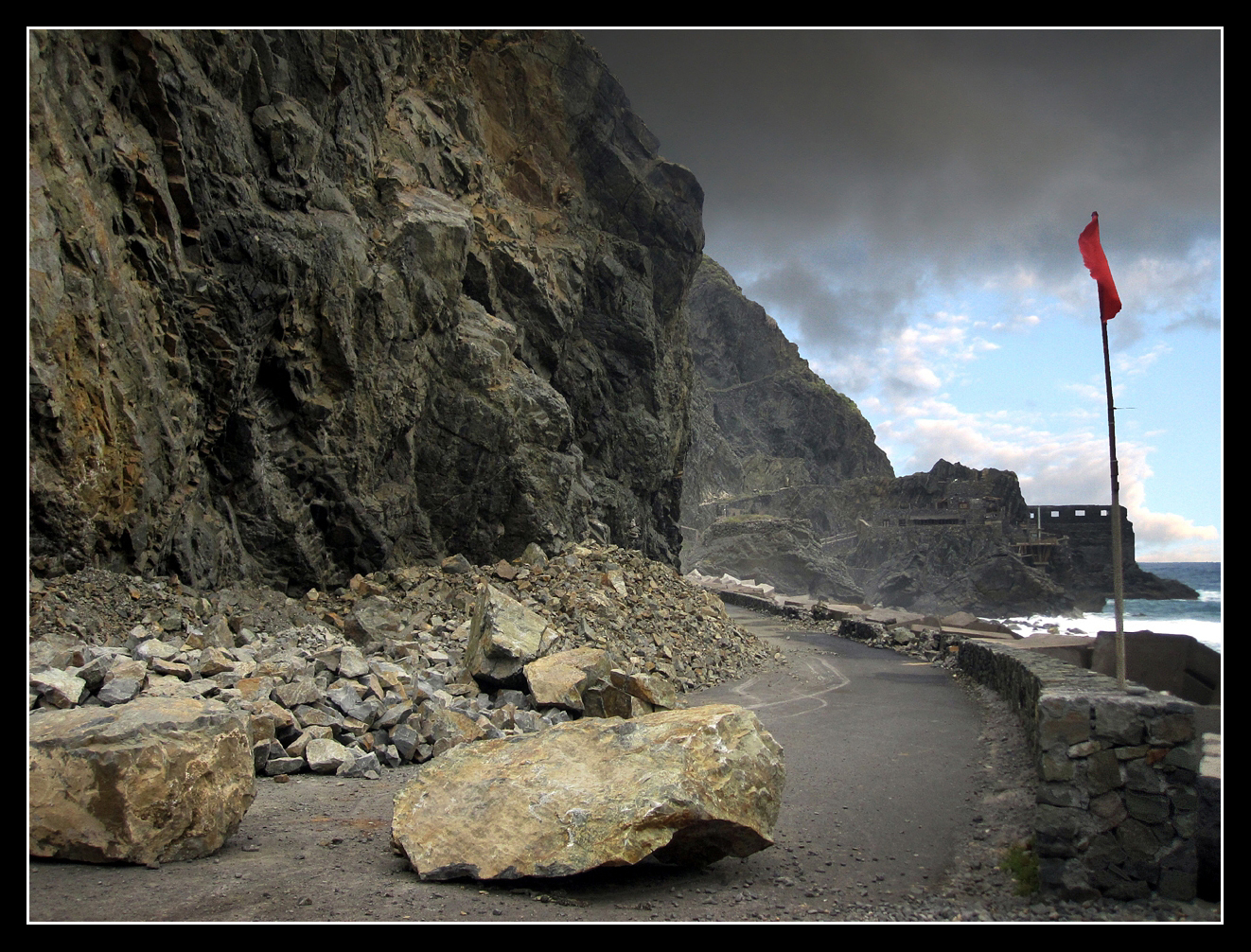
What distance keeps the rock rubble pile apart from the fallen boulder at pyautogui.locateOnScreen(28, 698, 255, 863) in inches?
27.1

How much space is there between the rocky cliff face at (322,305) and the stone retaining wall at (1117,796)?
10.1 m

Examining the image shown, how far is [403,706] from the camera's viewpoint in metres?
7.18

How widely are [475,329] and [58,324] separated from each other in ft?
35.1

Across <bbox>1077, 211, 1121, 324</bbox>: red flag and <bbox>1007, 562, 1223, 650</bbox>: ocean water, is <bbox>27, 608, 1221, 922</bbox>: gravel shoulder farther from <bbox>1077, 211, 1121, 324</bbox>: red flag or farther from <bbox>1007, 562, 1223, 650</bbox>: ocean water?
<bbox>1007, 562, 1223, 650</bbox>: ocean water

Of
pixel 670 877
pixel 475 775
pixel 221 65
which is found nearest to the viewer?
pixel 670 877

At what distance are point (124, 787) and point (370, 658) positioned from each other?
621 cm

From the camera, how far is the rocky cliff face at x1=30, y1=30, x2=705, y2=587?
909cm

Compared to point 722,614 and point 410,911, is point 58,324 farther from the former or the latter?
point 722,614

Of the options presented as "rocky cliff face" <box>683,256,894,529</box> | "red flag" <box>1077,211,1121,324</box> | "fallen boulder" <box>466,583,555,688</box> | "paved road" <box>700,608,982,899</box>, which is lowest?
"paved road" <box>700,608,982,899</box>

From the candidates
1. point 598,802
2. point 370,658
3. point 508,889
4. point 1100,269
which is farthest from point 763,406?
point 508,889

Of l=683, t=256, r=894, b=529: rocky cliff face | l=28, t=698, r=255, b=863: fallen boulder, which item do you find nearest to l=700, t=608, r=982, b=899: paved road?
l=28, t=698, r=255, b=863: fallen boulder

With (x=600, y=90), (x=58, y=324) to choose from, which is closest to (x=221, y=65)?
(x=58, y=324)

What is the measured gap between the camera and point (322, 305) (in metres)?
13.9

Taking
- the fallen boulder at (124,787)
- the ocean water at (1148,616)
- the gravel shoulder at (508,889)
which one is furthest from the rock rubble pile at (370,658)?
the ocean water at (1148,616)
